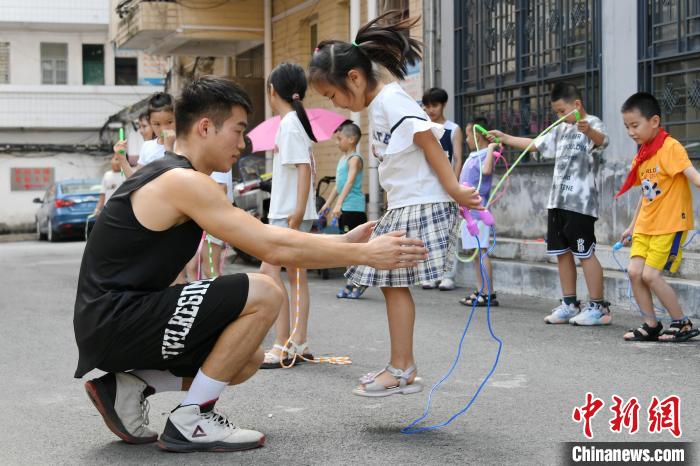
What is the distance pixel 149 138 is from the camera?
9375mm

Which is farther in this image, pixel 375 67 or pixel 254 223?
pixel 375 67

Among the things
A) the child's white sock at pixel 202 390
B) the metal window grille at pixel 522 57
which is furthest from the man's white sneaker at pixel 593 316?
the child's white sock at pixel 202 390

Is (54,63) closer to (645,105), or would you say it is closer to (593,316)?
(593,316)

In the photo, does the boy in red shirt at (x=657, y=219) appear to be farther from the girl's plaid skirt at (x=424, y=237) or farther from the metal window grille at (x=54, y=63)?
the metal window grille at (x=54, y=63)

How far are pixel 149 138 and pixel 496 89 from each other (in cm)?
495

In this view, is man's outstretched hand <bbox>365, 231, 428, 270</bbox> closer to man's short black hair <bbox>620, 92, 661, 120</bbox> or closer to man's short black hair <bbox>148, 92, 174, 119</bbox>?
man's short black hair <bbox>620, 92, 661, 120</bbox>

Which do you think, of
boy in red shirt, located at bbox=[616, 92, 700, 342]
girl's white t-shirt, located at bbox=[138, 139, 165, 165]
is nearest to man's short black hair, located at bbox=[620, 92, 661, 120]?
boy in red shirt, located at bbox=[616, 92, 700, 342]

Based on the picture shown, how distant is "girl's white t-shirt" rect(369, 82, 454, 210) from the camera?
16.4ft

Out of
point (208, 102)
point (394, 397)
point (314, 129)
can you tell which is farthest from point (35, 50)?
point (208, 102)

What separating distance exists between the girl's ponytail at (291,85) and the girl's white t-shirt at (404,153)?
164 centimetres

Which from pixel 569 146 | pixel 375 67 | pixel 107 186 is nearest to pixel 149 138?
pixel 107 186

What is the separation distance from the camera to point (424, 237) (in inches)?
194

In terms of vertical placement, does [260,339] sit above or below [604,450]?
above

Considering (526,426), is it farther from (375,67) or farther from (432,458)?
(375,67)
